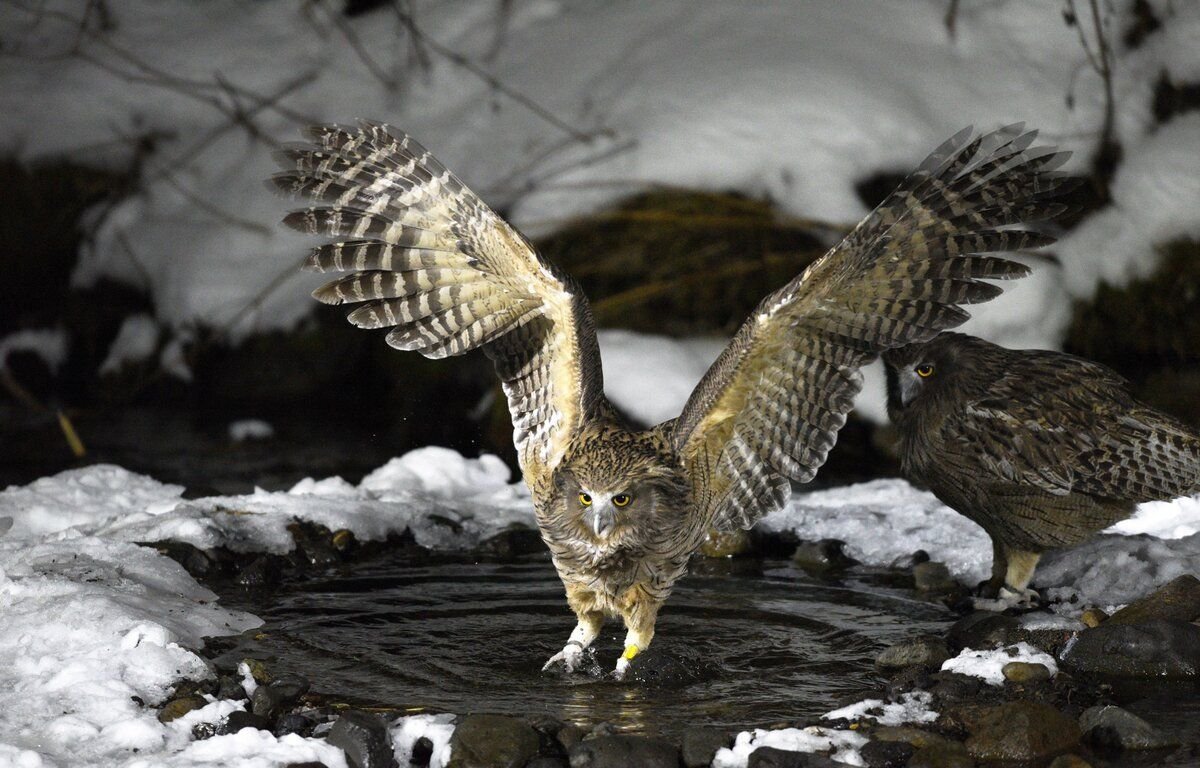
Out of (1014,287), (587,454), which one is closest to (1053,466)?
(587,454)

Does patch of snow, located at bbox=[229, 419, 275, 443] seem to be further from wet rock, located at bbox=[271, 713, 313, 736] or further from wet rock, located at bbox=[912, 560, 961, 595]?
wet rock, located at bbox=[271, 713, 313, 736]

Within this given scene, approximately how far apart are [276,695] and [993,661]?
7.23ft

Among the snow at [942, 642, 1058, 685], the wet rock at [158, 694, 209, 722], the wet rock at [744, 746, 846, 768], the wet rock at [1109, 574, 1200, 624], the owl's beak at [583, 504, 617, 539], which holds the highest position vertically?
the owl's beak at [583, 504, 617, 539]

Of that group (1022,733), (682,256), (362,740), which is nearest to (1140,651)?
(1022,733)

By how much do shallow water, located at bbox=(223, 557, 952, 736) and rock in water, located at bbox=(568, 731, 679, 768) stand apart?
21 centimetres

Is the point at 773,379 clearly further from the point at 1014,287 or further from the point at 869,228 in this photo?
the point at 1014,287

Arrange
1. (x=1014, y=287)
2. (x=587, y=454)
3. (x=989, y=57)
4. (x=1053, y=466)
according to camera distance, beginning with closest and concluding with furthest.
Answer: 1. (x=587, y=454)
2. (x=1053, y=466)
3. (x=1014, y=287)
4. (x=989, y=57)

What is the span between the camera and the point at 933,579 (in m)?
5.65

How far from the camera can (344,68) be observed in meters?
12.0

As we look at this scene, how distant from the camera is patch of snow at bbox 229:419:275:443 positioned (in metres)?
8.91

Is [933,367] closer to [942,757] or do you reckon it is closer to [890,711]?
[890,711]

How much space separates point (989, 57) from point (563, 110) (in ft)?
10.7

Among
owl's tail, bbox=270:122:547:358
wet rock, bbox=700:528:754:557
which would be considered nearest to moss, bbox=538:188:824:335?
wet rock, bbox=700:528:754:557

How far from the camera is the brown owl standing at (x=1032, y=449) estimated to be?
529 cm
